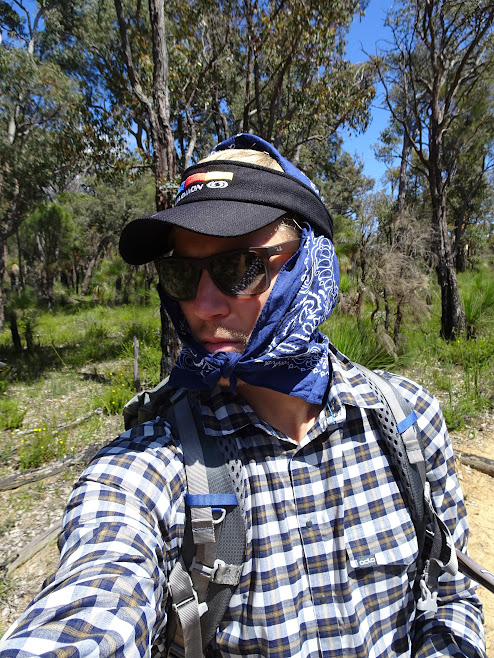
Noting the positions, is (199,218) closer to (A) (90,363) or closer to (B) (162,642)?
(B) (162,642)

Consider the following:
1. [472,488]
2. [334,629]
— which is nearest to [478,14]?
[472,488]

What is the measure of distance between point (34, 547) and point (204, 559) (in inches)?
115

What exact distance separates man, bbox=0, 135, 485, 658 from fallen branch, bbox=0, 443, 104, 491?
3190mm

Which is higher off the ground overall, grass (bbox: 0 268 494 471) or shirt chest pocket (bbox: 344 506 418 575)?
shirt chest pocket (bbox: 344 506 418 575)

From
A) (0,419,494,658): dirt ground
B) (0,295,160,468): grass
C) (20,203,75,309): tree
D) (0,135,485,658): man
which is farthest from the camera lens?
(20,203,75,309): tree

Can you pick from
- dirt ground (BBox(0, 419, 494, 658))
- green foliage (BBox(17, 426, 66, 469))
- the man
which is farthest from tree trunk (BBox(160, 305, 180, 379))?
the man

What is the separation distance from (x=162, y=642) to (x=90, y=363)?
8.11 metres

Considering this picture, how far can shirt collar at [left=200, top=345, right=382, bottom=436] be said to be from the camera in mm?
1035

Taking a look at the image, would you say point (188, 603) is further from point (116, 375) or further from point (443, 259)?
point (443, 259)

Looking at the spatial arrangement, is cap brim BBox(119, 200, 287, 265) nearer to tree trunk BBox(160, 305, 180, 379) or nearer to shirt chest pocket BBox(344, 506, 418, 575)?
shirt chest pocket BBox(344, 506, 418, 575)

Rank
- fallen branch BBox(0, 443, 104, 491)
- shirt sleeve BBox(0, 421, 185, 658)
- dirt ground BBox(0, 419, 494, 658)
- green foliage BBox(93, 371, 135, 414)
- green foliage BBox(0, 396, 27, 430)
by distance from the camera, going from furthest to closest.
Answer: green foliage BBox(93, 371, 135, 414) → green foliage BBox(0, 396, 27, 430) → fallen branch BBox(0, 443, 104, 491) → dirt ground BBox(0, 419, 494, 658) → shirt sleeve BBox(0, 421, 185, 658)

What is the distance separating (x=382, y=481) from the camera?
108 centimetres

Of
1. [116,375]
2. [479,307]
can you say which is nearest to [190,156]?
[116,375]

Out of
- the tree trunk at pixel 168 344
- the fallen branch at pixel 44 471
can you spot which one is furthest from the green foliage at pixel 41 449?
the tree trunk at pixel 168 344
